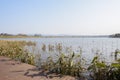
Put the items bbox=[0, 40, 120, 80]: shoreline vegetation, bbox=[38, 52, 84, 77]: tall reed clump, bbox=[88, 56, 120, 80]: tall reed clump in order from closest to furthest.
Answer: bbox=[88, 56, 120, 80]: tall reed clump < bbox=[0, 40, 120, 80]: shoreline vegetation < bbox=[38, 52, 84, 77]: tall reed clump

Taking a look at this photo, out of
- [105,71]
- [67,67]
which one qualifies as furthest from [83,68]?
[105,71]

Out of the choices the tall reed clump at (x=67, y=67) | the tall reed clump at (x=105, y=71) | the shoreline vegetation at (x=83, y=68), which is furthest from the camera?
the tall reed clump at (x=67, y=67)

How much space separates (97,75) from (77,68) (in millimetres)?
1291

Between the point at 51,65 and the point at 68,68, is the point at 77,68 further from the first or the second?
the point at 51,65

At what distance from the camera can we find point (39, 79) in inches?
338

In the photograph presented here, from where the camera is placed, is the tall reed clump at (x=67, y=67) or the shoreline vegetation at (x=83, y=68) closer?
the shoreline vegetation at (x=83, y=68)

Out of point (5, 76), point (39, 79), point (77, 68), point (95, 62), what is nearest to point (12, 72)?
point (5, 76)

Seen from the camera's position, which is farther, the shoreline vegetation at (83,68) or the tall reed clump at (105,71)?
the shoreline vegetation at (83,68)

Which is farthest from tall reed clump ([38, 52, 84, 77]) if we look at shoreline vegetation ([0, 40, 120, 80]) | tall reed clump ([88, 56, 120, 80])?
tall reed clump ([88, 56, 120, 80])

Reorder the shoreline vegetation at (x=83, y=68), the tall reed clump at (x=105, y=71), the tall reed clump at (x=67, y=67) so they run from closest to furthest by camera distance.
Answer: the tall reed clump at (x=105, y=71)
the shoreline vegetation at (x=83, y=68)
the tall reed clump at (x=67, y=67)

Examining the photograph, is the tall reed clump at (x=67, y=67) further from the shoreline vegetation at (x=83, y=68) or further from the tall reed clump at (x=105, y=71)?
the tall reed clump at (x=105, y=71)

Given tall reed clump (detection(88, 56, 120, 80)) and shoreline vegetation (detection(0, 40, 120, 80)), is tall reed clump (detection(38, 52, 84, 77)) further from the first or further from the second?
tall reed clump (detection(88, 56, 120, 80))

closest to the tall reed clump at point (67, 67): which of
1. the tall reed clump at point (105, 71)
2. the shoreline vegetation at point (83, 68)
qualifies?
the shoreline vegetation at point (83, 68)

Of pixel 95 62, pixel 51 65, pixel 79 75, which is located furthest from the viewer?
pixel 51 65
